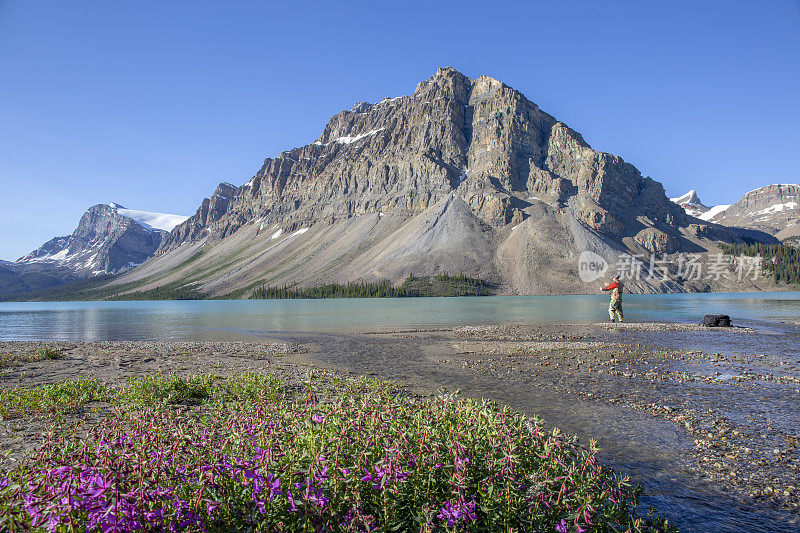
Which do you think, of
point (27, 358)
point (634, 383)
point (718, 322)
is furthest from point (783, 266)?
point (27, 358)

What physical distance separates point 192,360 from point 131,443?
61.3ft

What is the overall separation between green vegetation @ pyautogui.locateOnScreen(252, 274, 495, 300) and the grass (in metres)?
150

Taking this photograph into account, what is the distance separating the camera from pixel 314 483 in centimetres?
384

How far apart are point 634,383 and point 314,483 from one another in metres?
14.7

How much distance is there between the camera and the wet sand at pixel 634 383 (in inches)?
304

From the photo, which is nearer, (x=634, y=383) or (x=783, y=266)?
(x=634, y=383)

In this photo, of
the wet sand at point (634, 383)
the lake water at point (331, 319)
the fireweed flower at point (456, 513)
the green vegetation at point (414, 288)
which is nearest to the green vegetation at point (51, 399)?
the wet sand at point (634, 383)

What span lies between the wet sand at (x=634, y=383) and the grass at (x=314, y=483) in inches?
132

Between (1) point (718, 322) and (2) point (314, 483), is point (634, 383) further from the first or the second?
(1) point (718, 322)

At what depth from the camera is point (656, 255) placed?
199625 millimetres

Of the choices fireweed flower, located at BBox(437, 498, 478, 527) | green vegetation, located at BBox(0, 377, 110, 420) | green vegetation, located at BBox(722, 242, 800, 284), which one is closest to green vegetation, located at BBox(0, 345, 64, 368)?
green vegetation, located at BBox(0, 377, 110, 420)

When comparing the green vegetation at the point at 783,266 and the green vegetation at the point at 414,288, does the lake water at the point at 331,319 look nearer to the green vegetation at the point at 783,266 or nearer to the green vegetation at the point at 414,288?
the green vegetation at the point at 414,288

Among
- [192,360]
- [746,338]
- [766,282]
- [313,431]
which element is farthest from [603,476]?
[766,282]

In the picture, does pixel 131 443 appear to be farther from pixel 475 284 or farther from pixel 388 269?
pixel 388 269
